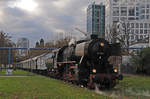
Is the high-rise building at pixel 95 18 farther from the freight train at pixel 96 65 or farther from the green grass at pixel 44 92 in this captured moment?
the green grass at pixel 44 92

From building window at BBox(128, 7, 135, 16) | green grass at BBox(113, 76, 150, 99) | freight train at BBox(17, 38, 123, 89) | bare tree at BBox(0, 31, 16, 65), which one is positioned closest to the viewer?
green grass at BBox(113, 76, 150, 99)

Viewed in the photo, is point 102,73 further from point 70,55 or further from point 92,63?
point 70,55

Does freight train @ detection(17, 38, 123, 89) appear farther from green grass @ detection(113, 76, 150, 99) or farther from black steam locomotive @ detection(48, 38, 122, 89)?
green grass @ detection(113, 76, 150, 99)

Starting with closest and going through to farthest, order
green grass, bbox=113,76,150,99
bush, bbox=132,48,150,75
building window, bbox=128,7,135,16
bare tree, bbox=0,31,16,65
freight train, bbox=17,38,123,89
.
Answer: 1. green grass, bbox=113,76,150,99
2. freight train, bbox=17,38,123,89
3. bush, bbox=132,48,150,75
4. bare tree, bbox=0,31,16,65
5. building window, bbox=128,7,135,16

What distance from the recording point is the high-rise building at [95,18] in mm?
120825

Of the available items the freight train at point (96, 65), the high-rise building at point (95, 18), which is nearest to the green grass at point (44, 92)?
the freight train at point (96, 65)

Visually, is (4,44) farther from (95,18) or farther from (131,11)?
(131,11)

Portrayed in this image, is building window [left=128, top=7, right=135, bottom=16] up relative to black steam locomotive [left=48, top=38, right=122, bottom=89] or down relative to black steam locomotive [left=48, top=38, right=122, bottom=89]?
up

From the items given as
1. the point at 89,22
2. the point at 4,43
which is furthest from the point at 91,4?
the point at 4,43

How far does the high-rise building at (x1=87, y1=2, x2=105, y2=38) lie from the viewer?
12082 cm

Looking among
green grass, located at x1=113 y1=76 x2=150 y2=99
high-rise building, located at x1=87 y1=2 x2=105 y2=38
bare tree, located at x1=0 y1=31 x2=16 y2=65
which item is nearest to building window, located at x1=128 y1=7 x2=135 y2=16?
high-rise building, located at x1=87 y1=2 x2=105 y2=38

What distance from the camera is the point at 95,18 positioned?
13088 cm

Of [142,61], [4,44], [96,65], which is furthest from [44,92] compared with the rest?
[4,44]

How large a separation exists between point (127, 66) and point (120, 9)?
9344 centimetres
